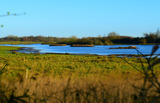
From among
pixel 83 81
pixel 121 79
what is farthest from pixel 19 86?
pixel 121 79

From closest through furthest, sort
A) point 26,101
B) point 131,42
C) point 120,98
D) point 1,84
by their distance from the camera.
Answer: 1. point 120,98
2. point 26,101
3. point 1,84
4. point 131,42

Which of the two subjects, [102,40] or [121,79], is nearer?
[121,79]

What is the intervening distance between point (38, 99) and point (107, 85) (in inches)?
50.6

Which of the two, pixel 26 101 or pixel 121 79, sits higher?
pixel 121 79

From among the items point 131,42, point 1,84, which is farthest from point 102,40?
point 1,84

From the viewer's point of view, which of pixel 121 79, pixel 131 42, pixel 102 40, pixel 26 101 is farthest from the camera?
pixel 102 40

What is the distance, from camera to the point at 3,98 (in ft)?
12.6

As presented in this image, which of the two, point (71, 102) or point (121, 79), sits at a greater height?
point (121, 79)

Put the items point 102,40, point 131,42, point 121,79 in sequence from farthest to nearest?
point 102,40 → point 131,42 → point 121,79

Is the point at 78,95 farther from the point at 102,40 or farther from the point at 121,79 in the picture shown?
the point at 102,40

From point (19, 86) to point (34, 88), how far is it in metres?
→ 0.42

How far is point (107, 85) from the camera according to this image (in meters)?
3.86

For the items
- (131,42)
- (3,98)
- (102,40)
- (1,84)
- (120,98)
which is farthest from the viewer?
(102,40)

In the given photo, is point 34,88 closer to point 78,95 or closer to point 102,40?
point 78,95
